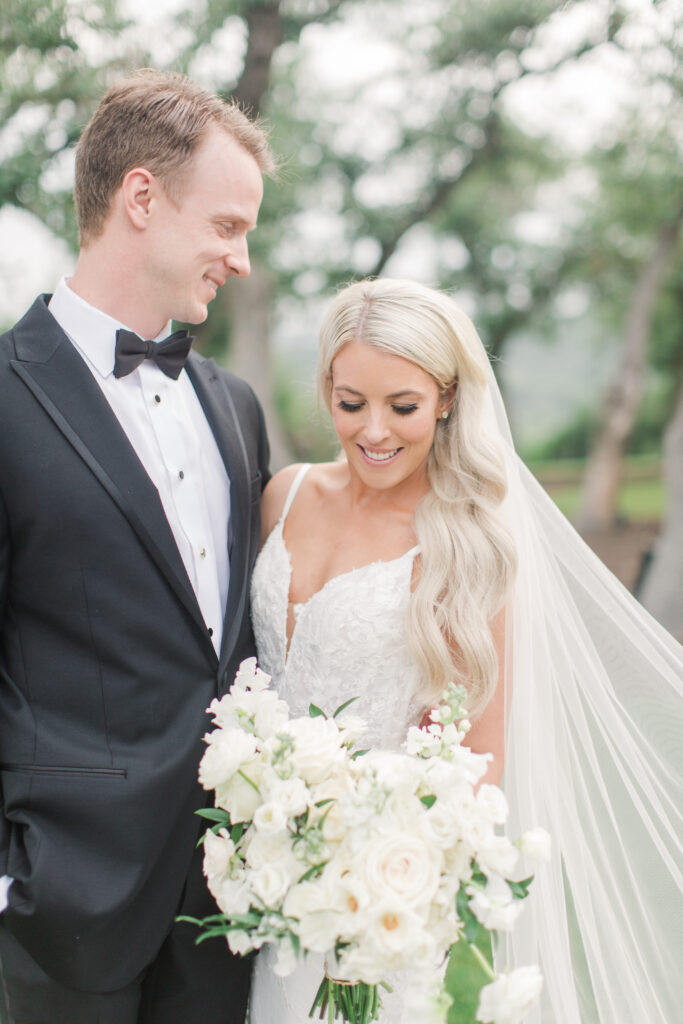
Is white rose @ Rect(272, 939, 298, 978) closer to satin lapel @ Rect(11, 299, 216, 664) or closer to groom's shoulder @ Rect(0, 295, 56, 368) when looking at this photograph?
satin lapel @ Rect(11, 299, 216, 664)

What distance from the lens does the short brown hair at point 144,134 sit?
2438 millimetres

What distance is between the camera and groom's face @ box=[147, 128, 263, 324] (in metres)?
2.44

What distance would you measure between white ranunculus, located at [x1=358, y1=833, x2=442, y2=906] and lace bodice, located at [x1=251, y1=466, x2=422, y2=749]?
3.07ft

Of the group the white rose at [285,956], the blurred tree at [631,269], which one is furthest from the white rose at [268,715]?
the blurred tree at [631,269]

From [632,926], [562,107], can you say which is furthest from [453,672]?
[562,107]

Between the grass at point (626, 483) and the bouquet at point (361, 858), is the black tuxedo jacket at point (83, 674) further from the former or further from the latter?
the grass at point (626, 483)

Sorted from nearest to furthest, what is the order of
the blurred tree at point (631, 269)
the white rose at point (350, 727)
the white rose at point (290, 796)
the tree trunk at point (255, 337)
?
the white rose at point (290, 796), the white rose at point (350, 727), the tree trunk at point (255, 337), the blurred tree at point (631, 269)

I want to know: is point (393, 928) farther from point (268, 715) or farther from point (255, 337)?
point (255, 337)

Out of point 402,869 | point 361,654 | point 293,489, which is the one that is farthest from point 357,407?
point 402,869

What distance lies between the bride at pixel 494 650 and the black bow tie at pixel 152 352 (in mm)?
474

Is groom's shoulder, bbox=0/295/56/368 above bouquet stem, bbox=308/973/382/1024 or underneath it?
above

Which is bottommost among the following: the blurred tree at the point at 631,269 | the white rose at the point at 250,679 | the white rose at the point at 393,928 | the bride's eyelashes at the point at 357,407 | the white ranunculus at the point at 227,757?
the white rose at the point at 393,928

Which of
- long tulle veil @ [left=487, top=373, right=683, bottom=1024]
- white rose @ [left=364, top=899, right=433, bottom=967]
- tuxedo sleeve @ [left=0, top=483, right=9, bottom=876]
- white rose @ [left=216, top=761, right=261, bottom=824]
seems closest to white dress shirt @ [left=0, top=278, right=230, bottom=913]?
→ tuxedo sleeve @ [left=0, top=483, right=9, bottom=876]

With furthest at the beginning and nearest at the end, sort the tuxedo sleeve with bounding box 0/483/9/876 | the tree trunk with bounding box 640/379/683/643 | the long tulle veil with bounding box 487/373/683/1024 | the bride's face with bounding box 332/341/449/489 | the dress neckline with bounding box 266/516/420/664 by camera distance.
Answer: the tree trunk with bounding box 640/379/683/643 → the dress neckline with bounding box 266/516/420/664 → the bride's face with bounding box 332/341/449/489 → the long tulle veil with bounding box 487/373/683/1024 → the tuxedo sleeve with bounding box 0/483/9/876
